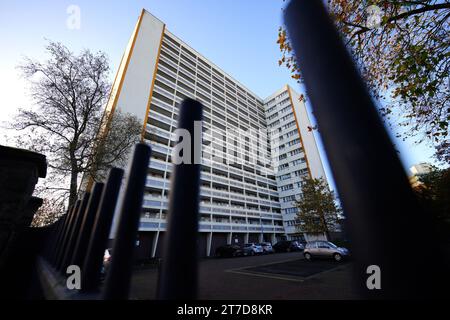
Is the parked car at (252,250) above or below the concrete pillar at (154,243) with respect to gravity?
below

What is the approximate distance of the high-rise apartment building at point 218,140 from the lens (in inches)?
1167

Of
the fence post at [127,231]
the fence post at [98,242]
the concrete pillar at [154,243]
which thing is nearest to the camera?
the fence post at [127,231]

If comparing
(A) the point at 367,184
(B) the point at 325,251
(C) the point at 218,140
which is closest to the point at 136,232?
(A) the point at 367,184

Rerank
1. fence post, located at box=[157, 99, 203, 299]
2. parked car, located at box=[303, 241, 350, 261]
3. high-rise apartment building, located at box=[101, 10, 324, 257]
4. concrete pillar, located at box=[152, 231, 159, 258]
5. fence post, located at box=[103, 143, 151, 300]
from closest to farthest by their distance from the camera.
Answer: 1. fence post, located at box=[157, 99, 203, 299]
2. fence post, located at box=[103, 143, 151, 300]
3. parked car, located at box=[303, 241, 350, 261]
4. concrete pillar, located at box=[152, 231, 159, 258]
5. high-rise apartment building, located at box=[101, 10, 324, 257]

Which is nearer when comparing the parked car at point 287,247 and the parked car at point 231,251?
the parked car at point 231,251

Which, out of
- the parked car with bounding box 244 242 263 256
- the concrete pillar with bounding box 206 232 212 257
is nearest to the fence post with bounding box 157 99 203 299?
the parked car with bounding box 244 242 263 256

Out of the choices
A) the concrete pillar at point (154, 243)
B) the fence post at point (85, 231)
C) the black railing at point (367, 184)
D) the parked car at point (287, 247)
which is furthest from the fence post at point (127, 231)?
the parked car at point (287, 247)

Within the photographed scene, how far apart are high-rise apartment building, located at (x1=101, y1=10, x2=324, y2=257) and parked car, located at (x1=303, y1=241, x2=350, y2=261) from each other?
14.4 metres

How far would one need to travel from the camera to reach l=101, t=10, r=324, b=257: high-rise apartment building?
29.6 meters

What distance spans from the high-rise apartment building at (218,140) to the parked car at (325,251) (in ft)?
47.4

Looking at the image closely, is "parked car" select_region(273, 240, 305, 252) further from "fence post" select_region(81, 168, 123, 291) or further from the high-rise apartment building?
"fence post" select_region(81, 168, 123, 291)

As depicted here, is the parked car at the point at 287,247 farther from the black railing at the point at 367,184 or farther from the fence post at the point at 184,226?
the black railing at the point at 367,184

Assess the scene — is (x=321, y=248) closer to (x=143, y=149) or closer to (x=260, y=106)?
(x=143, y=149)

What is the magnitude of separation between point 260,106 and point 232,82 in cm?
1281
